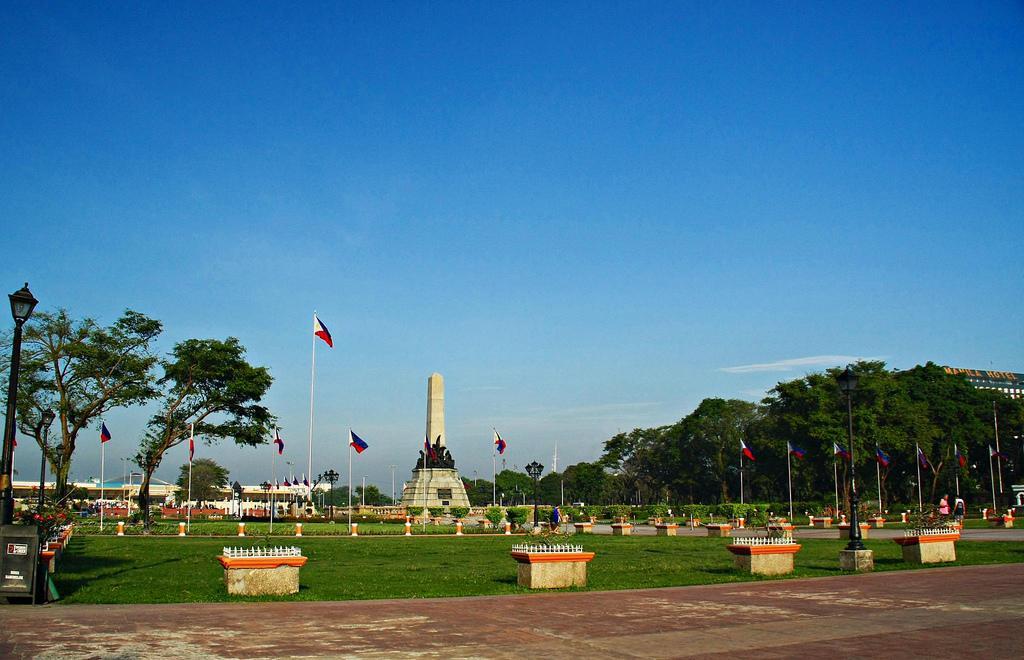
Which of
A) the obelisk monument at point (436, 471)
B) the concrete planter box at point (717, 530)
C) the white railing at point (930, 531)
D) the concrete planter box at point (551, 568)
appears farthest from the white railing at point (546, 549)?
the obelisk monument at point (436, 471)

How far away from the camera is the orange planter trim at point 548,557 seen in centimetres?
1538

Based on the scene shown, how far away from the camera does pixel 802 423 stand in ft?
243

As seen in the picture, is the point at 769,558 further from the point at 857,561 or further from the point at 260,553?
the point at 260,553

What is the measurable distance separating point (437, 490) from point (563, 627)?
2302 inches

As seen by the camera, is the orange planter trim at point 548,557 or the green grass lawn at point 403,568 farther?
the orange planter trim at point 548,557

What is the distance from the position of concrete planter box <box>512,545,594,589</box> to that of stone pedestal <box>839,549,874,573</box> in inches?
277

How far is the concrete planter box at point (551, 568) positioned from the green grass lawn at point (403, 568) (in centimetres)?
39

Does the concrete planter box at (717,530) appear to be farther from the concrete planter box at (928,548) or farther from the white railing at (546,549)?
the white railing at (546,549)

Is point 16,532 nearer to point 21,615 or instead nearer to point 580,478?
point 21,615

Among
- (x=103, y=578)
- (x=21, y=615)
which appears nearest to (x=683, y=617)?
(x=21, y=615)

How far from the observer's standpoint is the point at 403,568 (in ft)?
68.2

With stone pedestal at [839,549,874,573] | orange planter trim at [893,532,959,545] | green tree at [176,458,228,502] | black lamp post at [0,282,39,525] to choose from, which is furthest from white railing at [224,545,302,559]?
green tree at [176,458,228,502]

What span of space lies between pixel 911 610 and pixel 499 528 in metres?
37.9

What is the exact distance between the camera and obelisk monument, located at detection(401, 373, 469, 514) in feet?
224
